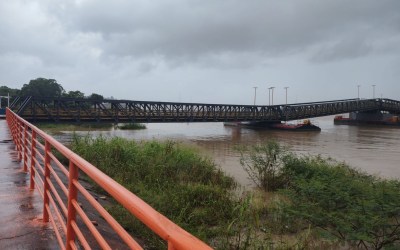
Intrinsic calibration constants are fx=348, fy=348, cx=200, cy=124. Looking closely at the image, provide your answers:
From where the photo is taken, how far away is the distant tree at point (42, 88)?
6669 centimetres

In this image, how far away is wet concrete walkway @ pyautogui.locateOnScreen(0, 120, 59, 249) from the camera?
12.2 ft

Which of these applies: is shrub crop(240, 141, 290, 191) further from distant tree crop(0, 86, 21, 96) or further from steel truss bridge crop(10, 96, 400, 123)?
distant tree crop(0, 86, 21, 96)

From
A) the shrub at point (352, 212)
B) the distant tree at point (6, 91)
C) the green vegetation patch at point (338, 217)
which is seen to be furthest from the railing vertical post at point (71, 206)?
the distant tree at point (6, 91)

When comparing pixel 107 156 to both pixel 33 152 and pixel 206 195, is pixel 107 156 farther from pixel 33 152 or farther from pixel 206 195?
pixel 33 152

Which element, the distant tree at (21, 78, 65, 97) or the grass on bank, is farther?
the distant tree at (21, 78, 65, 97)

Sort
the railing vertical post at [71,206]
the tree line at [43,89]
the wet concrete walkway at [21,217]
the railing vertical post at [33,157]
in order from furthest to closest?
1. the tree line at [43,89]
2. the railing vertical post at [33,157]
3. the wet concrete walkway at [21,217]
4. the railing vertical post at [71,206]

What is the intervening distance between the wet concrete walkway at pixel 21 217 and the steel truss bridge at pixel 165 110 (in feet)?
93.3

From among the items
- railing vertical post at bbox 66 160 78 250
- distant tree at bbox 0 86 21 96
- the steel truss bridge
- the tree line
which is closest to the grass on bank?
railing vertical post at bbox 66 160 78 250

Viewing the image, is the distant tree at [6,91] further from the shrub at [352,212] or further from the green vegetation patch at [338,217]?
the shrub at [352,212]

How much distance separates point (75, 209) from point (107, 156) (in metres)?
8.54

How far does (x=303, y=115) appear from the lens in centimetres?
6206

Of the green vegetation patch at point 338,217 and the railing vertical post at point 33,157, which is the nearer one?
→ the railing vertical post at point 33,157

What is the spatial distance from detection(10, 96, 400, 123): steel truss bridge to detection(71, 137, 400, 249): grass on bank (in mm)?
26099

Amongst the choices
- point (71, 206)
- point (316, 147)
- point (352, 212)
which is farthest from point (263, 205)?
point (316, 147)
